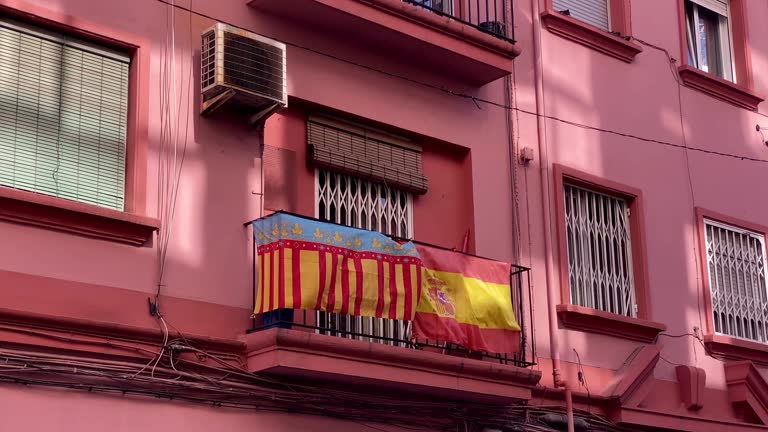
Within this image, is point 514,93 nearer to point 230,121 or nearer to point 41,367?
point 230,121

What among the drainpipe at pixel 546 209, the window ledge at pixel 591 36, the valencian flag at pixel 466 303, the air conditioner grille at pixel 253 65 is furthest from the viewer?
the window ledge at pixel 591 36

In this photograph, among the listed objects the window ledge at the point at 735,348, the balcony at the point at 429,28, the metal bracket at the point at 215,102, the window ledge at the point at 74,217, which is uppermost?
the balcony at the point at 429,28

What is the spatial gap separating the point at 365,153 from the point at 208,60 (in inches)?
84.7

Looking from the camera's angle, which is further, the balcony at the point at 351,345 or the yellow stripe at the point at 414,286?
the yellow stripe at the point at 414,286

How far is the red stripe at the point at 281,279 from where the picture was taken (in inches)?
447

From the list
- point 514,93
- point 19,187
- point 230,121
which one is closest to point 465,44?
point 514,93

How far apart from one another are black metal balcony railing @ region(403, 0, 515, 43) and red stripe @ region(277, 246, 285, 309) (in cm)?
412

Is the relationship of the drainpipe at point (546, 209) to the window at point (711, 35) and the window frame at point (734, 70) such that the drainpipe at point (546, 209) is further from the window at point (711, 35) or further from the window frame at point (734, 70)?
the window at point (711, 35)

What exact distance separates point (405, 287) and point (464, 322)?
0.91 meters

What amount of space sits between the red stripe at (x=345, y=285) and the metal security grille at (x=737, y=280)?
6039 mm

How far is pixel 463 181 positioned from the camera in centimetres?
1425

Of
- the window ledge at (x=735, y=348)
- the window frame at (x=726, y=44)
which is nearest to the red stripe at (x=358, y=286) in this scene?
the window ledge at (x=735, y=348)

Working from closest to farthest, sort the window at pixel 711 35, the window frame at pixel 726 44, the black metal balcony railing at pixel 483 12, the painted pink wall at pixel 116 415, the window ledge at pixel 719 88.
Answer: the painted pink wall at pixel 116 415 → the black metal balcony railing at pixel 483 12 → the window ledge at pixel 719 88 → the window at pixel 711 35 → the window frame at pixel 726 44

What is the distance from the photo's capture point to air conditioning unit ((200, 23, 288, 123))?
→ 1167 cm
